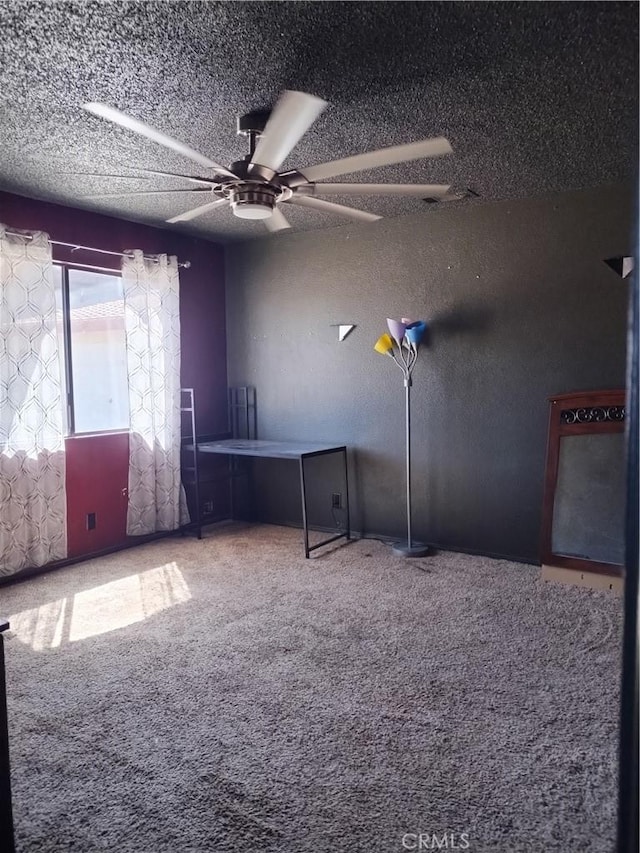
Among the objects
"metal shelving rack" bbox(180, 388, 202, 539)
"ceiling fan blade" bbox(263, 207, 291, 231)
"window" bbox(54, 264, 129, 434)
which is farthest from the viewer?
"metal shelving rack" bbox(180, 388, 202, 539)

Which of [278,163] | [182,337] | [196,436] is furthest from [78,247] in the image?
[278,163]

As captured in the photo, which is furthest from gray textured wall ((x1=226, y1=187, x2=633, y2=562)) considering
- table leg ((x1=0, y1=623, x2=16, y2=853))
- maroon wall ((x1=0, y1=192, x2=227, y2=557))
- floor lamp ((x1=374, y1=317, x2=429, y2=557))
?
table leg ((x1=0, y1=623, x2=16, y2=853))

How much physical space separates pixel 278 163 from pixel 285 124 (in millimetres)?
321

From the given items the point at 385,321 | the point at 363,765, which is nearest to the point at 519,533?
the point at 385,321

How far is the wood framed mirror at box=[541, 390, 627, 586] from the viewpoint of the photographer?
329 centimetres

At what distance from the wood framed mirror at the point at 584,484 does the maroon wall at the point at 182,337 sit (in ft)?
9.28

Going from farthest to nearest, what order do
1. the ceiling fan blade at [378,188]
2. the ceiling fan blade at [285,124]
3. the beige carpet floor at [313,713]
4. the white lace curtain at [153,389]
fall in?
1. the white lace curtain at [153,389]
2. the ceiling fan blade at [378,188]
3. the ceiling fan blade at [285,124]
4. the beige carpet floor at [313,713]

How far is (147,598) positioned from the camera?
332 centimetres

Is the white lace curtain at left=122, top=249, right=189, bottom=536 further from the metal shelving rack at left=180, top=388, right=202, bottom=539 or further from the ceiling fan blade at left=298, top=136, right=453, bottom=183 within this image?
the ceiling fan blade at left=298, top=136, right=453, bottom=183

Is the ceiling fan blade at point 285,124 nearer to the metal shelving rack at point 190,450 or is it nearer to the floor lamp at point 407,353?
the floor lamp at point 407,353

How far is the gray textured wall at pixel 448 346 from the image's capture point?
11.7ft

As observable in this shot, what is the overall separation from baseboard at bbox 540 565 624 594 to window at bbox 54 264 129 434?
3.11 metres

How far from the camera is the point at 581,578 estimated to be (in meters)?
3.39

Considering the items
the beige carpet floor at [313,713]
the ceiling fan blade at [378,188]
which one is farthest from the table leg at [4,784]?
the ceiling fan blade at [378,188]
